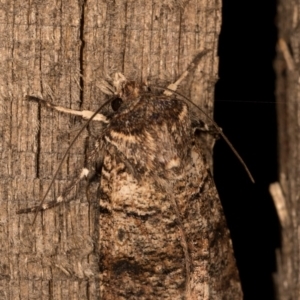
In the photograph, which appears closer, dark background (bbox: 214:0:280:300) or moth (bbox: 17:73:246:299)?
moth (bbox: 17:73:246:299)

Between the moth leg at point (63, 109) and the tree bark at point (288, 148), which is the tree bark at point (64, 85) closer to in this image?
the moth leg at point (63, 109)

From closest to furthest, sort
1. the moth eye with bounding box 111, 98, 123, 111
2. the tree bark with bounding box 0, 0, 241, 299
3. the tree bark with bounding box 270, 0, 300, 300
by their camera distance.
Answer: the tree bark with bounding box 0, 0, 241, 299 → the moth eye with bounding box 111, 98, 123, 111 → the tree bark with bounding box 270, 0, 300, 300

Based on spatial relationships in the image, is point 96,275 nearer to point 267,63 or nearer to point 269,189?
point 269,189

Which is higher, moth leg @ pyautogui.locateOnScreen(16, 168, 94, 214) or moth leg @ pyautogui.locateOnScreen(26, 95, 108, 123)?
moth leg @ pyautogui.locateOnScreen(26, 95, 108, 123)

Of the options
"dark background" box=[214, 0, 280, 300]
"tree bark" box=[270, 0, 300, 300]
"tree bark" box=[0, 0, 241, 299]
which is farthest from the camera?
"dark background" box=[214, 0, 280, 300]

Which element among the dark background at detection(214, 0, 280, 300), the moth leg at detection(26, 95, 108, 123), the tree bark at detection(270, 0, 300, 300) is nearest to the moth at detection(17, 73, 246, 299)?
the moth leg at detection(26, 95, 108, 123)

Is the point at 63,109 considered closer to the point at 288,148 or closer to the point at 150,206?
the point at 150,206

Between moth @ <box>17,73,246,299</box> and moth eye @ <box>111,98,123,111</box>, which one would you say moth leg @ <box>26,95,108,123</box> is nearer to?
moth @ <box>17,73,246,299</box>
